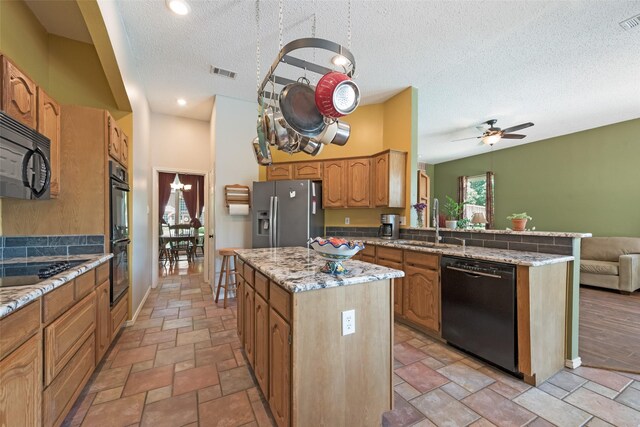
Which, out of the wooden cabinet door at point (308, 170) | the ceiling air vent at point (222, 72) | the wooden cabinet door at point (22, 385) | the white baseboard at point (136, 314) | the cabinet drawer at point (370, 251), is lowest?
the white baseboard at point (136, 314)

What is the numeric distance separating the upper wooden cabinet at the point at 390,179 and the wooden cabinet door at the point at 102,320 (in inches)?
A: 122

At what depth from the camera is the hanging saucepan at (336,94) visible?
57.3 inches

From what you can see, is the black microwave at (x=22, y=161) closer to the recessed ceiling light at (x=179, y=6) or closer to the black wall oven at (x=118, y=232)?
the black wall oven at (x=118, y=232)

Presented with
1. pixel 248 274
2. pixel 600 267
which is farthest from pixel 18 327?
pixel 600 267

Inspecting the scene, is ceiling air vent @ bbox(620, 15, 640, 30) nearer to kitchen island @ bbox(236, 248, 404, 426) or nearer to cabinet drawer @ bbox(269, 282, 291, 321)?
kitchen island @ bbox(236, 248, 404, 426)

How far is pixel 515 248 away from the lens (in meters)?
2.52

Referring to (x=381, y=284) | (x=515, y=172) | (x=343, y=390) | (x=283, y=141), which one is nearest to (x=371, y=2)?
(x=283, y=141)

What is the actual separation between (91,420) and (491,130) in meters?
6.04

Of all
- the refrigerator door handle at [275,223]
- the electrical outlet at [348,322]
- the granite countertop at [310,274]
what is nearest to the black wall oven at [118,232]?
the granite countertop at [310,274]

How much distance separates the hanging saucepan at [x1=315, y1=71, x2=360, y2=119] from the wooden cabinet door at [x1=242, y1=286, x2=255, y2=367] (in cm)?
132

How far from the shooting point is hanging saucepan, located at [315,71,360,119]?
146 cm

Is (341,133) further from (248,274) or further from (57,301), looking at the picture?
(57,301)

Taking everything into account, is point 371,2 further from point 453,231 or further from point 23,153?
point 23,153

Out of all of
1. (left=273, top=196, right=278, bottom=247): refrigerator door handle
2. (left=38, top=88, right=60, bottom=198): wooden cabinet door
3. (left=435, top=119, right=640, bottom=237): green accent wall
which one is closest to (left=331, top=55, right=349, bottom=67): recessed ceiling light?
(left=273, top=196, right=278, bottom=247): refrigerator door handle
